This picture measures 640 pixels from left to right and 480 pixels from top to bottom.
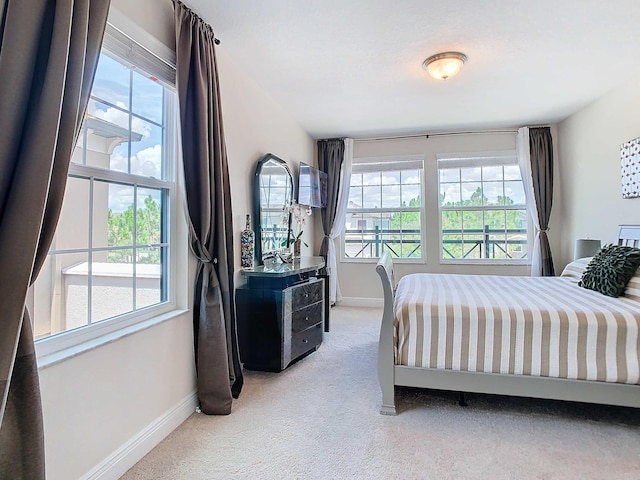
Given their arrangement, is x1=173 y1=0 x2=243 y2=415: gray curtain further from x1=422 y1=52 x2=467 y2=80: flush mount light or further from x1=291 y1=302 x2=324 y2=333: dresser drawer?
x1=422 y1=52 x2=467 y2=80: flush mount light

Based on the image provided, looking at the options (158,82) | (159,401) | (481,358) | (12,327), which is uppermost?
(158,82)

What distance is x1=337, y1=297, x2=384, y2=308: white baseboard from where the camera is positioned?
16.7 ft

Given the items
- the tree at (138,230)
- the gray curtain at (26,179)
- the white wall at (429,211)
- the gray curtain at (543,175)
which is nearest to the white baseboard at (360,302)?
the white wall at (429,211)


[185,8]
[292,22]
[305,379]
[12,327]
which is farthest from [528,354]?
[185,8]

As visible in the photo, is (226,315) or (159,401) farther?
(226,315)

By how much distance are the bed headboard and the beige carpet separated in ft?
5.44

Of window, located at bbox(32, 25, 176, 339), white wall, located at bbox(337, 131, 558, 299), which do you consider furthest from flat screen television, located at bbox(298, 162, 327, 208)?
window, located at bbox(32, 25, 176, 339)

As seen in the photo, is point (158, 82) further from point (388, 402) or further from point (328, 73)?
point (388, 402)

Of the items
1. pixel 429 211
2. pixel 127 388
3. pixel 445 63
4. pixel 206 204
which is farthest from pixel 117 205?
pixel 429 211

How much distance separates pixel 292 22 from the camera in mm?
2275

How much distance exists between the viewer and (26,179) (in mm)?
1052

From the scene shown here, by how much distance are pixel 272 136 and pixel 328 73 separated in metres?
0.88

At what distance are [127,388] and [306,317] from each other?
1589mm

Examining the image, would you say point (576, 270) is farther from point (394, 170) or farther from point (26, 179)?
point (26, 179)
